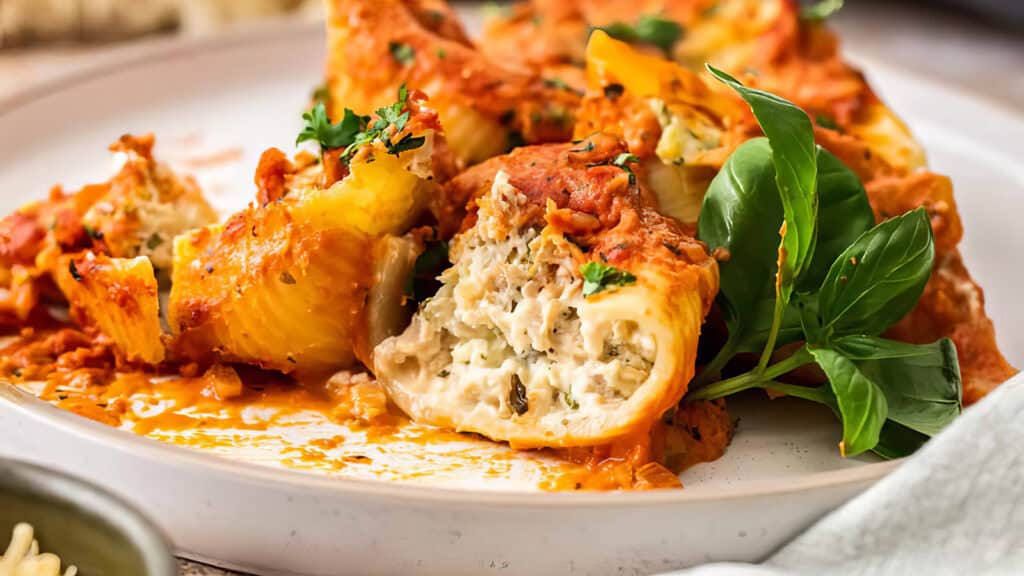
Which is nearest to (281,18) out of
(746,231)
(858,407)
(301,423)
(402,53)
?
(402,53)

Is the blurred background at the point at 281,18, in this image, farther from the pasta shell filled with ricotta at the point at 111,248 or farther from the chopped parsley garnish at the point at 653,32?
the pasta shell filled with ricotta at the point at 111,248

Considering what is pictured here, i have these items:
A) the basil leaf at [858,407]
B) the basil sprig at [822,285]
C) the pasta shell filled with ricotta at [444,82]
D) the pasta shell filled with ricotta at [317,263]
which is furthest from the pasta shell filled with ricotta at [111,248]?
the basil leaf at [858,407]

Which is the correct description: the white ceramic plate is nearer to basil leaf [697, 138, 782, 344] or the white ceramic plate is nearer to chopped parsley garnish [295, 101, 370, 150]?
basil leaf [697, 138, 782, 344]

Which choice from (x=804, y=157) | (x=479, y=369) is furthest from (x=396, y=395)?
Result: (x=804, y=157)

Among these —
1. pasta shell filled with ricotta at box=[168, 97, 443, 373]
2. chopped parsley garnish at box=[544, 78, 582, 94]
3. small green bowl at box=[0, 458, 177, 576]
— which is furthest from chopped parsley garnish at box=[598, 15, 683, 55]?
small green bowl at box=[0, 458, 177, 576]

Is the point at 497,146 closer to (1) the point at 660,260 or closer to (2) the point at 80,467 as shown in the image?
(1) the point at 660,260

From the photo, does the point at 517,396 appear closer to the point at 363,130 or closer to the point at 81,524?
the point at 363,130
